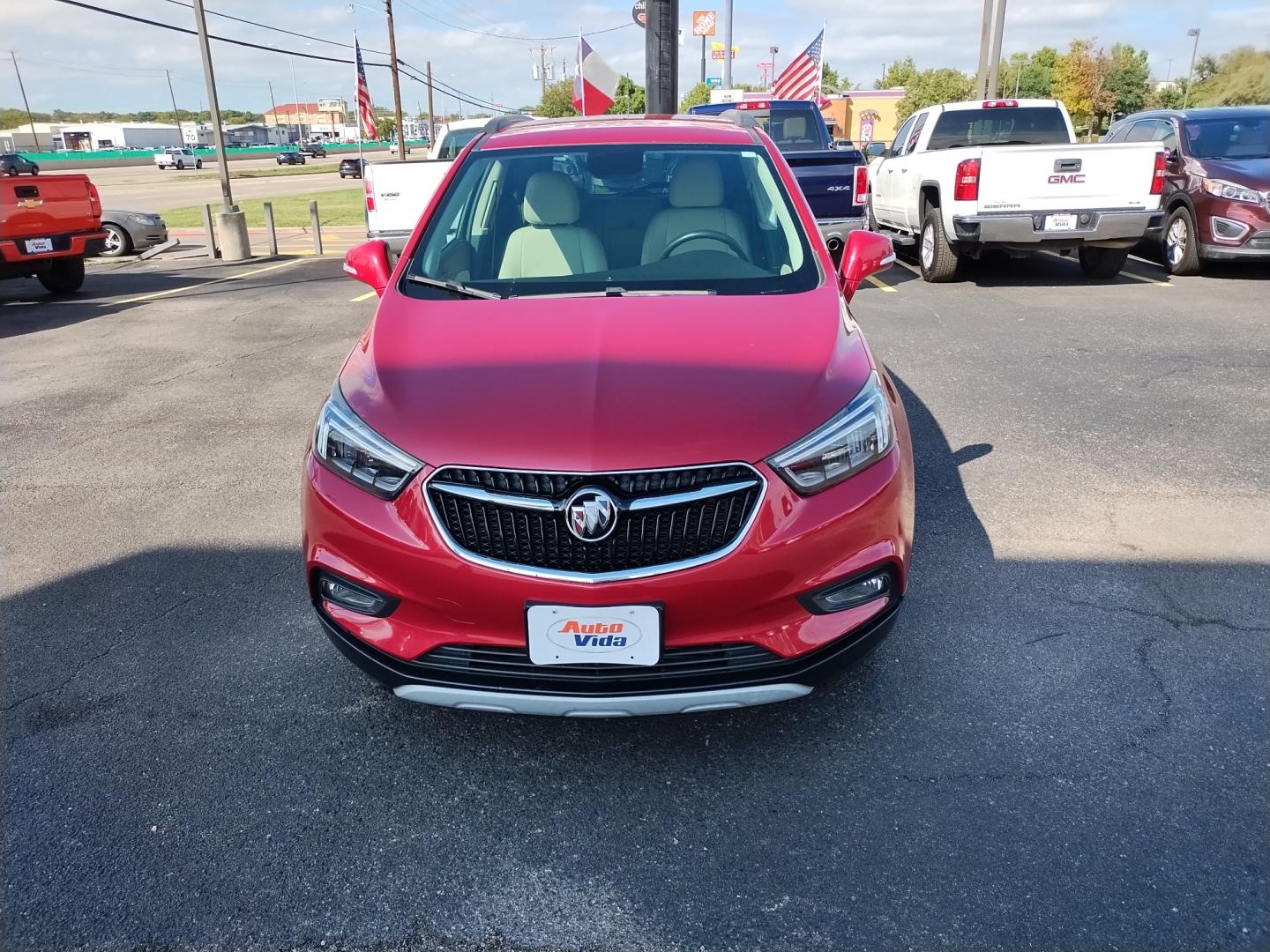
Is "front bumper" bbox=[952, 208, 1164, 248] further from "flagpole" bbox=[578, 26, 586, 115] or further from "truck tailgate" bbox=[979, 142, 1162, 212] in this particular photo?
"flagpole" bbox=[578, 26, 586, 115]

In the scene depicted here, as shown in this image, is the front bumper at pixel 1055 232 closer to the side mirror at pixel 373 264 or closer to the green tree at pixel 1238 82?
the side mirror at pixel 373 264

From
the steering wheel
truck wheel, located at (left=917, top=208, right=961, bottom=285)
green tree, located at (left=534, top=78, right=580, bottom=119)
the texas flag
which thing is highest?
green tree, located at (left=534, top=78, right=580, bottom=119)

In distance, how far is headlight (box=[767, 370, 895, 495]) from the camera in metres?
2.53

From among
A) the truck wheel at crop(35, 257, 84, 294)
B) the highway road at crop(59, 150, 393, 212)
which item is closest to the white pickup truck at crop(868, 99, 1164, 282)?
the truck wheel at crop(35, 257, 84, 294)

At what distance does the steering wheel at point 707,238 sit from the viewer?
375cm

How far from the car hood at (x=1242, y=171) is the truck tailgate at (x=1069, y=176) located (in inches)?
50.7

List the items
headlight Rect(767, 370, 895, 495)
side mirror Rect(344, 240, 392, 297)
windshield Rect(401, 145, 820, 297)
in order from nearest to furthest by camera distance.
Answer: headlight Rect(767, 370, 895, 495)
windshield Rect(401, 145, 820, 297)
side mirror Rect(344, 240, 392, 297)

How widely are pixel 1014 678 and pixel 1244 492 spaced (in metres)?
2.44

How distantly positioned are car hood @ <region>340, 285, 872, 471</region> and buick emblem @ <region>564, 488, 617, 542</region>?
7 cm

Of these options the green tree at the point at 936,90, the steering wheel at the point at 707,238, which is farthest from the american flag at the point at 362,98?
the green tree at the point at 936,90

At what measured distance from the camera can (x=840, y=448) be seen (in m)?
2.62

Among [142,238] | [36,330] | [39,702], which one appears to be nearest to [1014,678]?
[39,702]

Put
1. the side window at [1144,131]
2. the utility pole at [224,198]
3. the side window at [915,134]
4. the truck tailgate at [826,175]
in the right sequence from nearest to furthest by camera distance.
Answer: the truck tailgate at [826,175]
the side window at [1144,131]
the side window at [915,134]
the utility pole at [224,198]

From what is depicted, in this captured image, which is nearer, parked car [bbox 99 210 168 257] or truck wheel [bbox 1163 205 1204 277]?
truck wheel [bbox 1163 205 1204 277]
